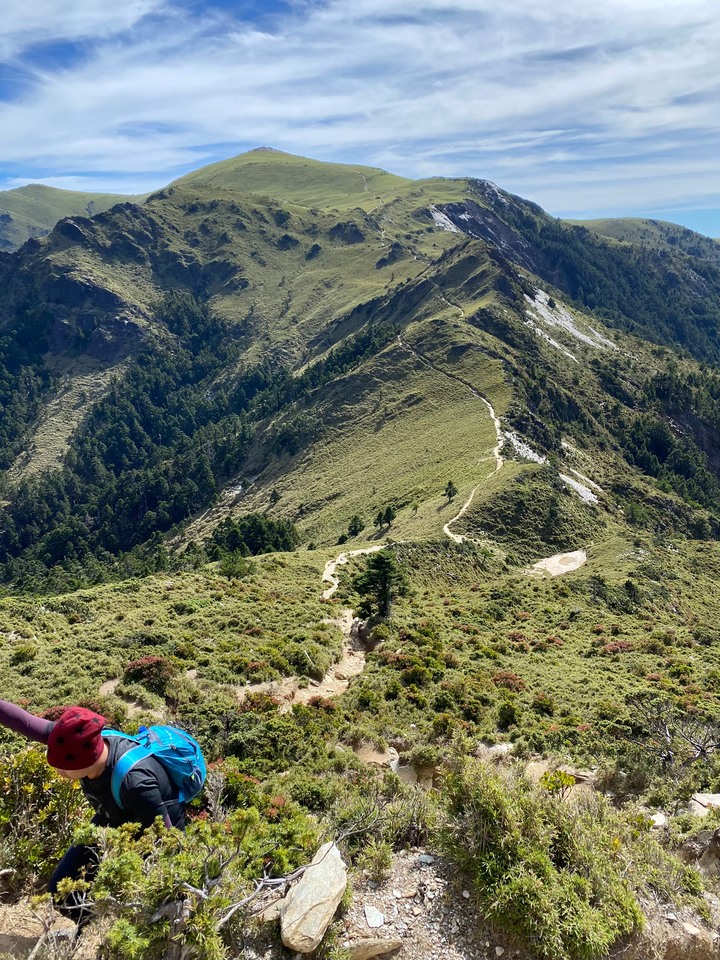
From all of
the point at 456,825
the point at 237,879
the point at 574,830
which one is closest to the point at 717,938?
the point at 574,830

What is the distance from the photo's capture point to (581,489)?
81.9 meters

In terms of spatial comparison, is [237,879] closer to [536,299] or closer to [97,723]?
[97,723]

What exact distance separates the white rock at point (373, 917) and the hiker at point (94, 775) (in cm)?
316

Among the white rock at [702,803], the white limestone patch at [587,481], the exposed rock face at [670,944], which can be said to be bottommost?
the white limestone patch at [587,481]

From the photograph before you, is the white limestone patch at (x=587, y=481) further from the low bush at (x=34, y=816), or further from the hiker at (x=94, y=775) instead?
the hiker at (x=94, y=775)

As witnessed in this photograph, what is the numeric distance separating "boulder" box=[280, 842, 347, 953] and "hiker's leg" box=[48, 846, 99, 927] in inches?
95.6

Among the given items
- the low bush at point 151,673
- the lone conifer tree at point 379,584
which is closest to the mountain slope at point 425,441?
the lone conifer tree at point 379,584

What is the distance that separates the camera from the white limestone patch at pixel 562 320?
148 metres

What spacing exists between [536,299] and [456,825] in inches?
6417

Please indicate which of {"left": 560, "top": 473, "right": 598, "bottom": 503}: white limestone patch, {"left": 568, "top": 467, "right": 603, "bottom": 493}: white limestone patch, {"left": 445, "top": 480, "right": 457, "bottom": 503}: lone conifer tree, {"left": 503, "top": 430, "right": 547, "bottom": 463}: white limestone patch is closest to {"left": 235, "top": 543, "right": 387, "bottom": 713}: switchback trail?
{"left": 445, "top": 480, "right": 457, "bottom": 503}: lone conifer tree

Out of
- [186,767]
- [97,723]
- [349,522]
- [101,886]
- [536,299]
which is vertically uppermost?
[536,299]

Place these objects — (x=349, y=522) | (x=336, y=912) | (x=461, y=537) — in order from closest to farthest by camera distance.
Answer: (x=336, y=912) < (x=461, y=537) < (x=349, y=522)

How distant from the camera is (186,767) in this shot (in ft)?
22.1

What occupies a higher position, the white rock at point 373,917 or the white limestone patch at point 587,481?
the white rock at point 373,917
